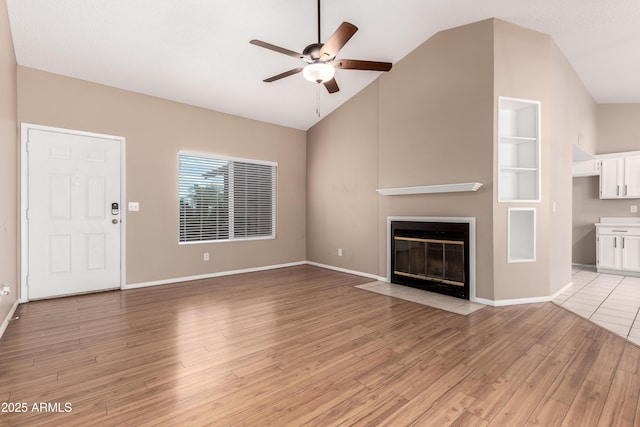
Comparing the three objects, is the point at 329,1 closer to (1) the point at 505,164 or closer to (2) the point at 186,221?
(1) the point at 505,164

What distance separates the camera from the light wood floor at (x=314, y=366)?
5.68 ft

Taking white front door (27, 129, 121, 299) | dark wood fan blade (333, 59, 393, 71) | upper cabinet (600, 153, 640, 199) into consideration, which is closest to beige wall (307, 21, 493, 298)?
dark wood fan blade (333, 59, 393, 71)

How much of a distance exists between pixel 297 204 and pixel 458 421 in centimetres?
517

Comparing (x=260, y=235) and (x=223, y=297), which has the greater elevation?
(x=260, y=235)

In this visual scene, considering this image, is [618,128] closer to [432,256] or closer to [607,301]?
[607,301]

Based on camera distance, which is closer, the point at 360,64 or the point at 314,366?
the point at 314,366

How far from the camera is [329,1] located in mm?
3398

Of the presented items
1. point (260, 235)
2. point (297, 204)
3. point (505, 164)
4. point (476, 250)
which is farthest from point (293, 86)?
point (476, 250)

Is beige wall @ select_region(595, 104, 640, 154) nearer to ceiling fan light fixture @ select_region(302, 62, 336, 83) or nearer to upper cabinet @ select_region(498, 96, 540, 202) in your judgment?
upper cabinet @ select_region(498, 96, 540, 202)

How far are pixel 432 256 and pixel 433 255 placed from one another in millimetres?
22

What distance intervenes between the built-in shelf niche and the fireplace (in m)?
0.55

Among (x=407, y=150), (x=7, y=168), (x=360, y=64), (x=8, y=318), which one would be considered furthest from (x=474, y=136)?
(x=8, y=318)

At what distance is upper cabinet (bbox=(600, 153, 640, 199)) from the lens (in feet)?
17.7

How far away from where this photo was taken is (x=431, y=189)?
13.6ft
